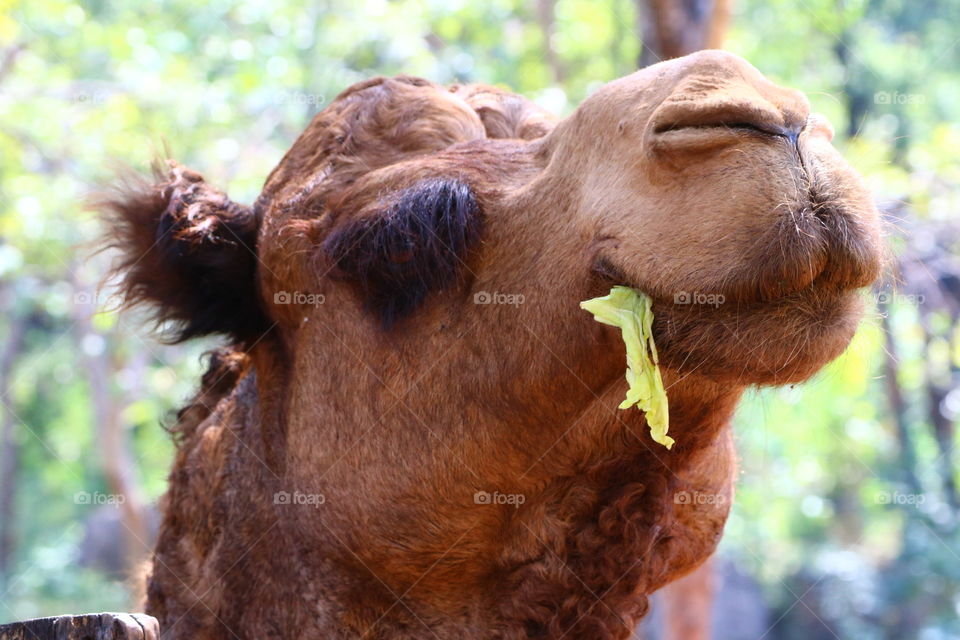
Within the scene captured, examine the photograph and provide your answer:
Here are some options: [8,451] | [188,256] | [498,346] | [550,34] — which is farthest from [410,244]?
[8,451]

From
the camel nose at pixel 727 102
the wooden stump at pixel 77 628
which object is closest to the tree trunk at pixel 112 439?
the wooden stump at pixel 77 628

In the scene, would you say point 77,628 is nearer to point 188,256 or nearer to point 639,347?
point 639,347

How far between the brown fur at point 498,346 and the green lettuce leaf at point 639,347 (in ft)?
0.16

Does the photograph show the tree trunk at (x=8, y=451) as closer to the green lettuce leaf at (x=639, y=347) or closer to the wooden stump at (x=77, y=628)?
the wooden stump at (x=77, y=628)

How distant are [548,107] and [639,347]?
7846 millimetres

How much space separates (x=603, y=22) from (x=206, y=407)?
12.0 meters

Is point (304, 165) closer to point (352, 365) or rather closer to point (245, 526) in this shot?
point (352, 365)

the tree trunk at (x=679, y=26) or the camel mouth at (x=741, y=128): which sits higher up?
the camel mouth at (x=741, y=128)

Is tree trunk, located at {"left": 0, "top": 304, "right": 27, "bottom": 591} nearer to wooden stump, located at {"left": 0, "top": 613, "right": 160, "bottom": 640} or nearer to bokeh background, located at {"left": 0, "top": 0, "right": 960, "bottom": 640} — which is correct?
bokeh background, located at {"left": 0, "top": 0, "right": 960, "bottom": 640}

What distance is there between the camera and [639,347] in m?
2.81

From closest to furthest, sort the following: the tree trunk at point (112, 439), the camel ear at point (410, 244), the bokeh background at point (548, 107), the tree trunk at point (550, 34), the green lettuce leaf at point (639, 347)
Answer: the green lettuce leaf at point (639, 347) → the camel ear at point (410, 244) → the bokeh background at point (548, 107) → the tree trunk at point (112, 439) → the tree trunk at point (550, 34)

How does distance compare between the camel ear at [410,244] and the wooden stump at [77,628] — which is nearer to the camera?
the wooden stump at [77,628]

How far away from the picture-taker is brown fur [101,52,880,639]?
2670 mm

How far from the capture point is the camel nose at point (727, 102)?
265 centimetres
